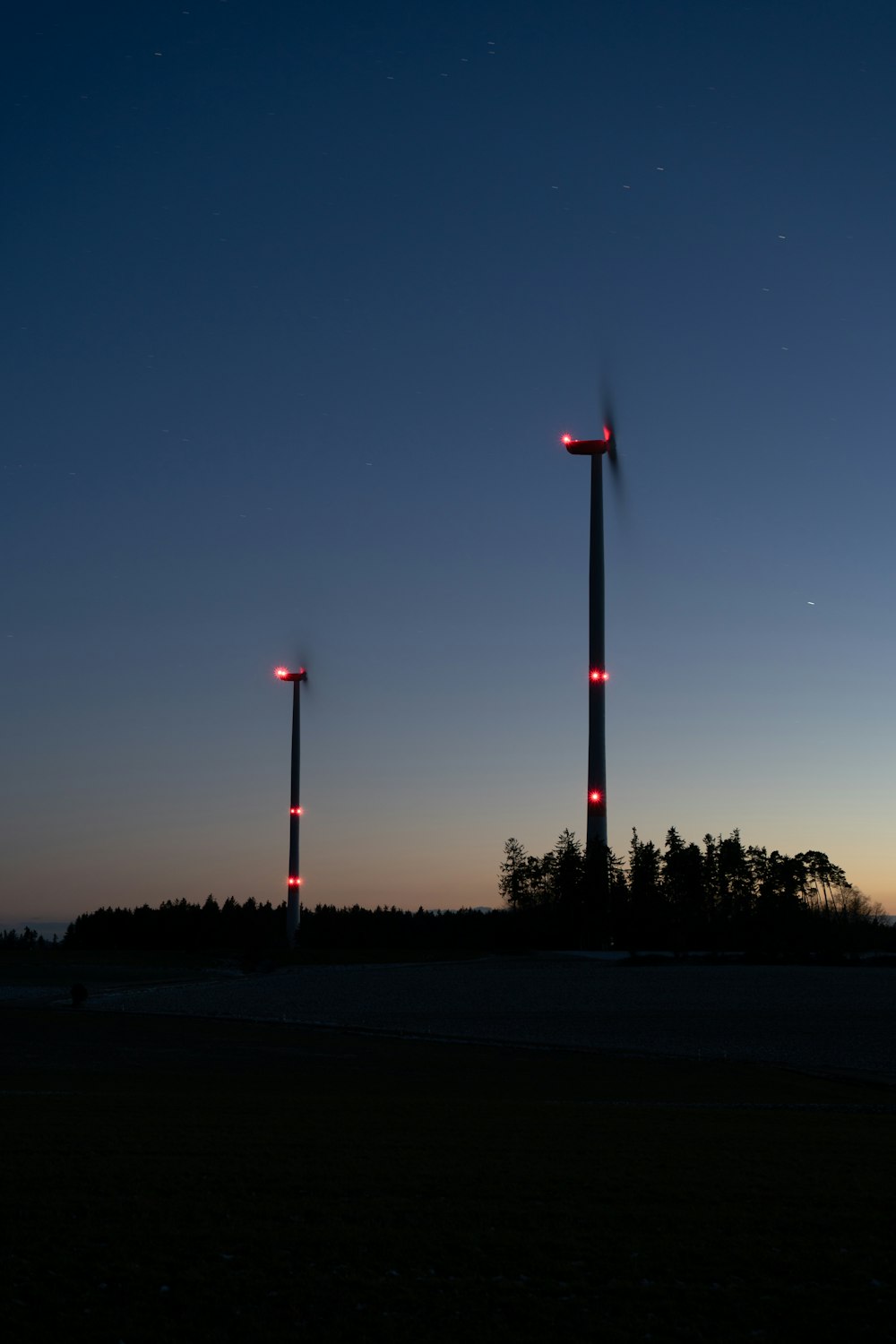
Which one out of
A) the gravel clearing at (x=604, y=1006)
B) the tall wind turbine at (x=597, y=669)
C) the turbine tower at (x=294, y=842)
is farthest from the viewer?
the turbine tower at (x=294, y=842)

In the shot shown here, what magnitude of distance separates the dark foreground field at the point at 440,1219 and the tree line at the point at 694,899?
12639cm

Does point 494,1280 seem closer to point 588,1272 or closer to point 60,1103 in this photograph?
point 588,1272

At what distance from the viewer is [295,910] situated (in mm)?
170875

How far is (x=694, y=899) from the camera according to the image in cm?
16988

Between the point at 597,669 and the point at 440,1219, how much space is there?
390ft

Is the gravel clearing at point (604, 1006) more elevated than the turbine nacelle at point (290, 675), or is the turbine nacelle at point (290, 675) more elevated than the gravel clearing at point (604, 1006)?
the turbine nacelle at point (290, 675)

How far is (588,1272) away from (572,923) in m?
149

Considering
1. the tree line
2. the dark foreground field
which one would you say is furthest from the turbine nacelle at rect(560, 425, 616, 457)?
the dark foreground field

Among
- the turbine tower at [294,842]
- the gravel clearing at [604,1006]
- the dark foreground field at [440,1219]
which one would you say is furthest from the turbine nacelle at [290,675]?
the dark foreground field at [440,1219]

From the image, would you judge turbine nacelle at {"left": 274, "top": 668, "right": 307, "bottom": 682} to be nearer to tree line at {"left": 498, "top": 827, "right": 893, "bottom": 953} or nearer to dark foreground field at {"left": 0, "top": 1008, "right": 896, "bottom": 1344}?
tree line at {"left": 498, "top": 827, "right": 893, "bottom": 953}

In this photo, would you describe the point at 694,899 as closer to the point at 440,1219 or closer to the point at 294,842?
the point at 294,842

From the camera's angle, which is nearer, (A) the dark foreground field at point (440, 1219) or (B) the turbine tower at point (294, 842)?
(A) the dark foreground field at point (440, 1219)

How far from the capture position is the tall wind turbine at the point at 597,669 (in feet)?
434

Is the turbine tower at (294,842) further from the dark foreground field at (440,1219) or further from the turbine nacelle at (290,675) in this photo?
the dark foreground field at (440,1219)
